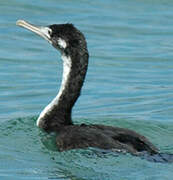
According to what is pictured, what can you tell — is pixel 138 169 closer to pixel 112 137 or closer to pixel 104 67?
pixel 112 137

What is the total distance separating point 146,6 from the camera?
2066cm

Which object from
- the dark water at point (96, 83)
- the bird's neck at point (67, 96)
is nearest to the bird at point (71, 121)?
the bird's neck at point (67, 96)

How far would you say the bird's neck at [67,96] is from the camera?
39.9 feet

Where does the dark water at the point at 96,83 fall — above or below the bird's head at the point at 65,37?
below

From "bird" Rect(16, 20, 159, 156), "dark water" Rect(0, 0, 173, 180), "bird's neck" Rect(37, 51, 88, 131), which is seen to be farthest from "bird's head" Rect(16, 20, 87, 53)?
"dark water" Rect(0, 0, 173, 180)

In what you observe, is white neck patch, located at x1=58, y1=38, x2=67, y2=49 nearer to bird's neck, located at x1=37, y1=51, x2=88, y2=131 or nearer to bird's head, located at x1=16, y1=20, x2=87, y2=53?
bird's head, located at x1=16, y1=20, x2=87, y2=53

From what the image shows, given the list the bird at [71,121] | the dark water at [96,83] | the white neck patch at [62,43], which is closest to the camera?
the dark water at [96,83]

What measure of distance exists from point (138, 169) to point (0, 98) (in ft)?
15.3

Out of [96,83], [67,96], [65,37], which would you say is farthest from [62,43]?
[96,83]

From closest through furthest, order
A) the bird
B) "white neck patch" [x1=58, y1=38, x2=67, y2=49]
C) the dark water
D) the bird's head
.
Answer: the dark water, the bird, the bird's head, "white neck patch" [x1=58, y1=38, x2=67, y2=49]

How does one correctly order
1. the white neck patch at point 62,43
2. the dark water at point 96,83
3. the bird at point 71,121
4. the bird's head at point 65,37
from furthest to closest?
the white neck patch at point 62,43 → the bird's head at point 65,37 → the bird at point 71,121 → the dark water at point 96,83

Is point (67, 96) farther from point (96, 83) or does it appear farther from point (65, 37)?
point (96, 83)

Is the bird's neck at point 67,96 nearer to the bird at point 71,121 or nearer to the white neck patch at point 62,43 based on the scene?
the bird at point 71,121

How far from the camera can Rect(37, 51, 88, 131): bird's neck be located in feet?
39.9
